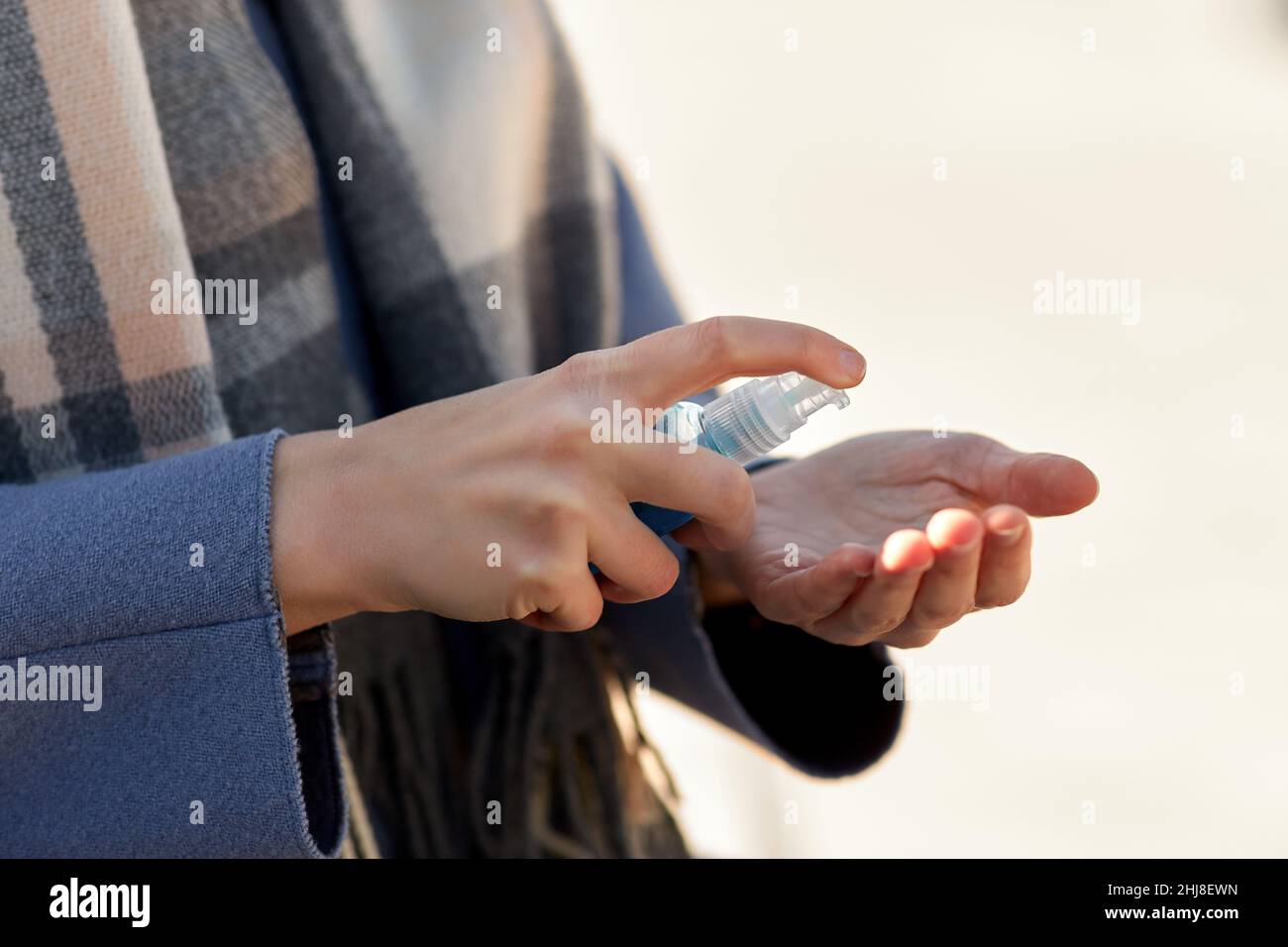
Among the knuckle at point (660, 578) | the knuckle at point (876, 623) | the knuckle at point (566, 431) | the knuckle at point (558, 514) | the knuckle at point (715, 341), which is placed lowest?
the knuckle at point (876, 623)

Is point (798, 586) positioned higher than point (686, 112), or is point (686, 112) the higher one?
point (686, 112)

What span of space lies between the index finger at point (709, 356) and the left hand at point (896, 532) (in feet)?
0.23

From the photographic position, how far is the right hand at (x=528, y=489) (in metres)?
A: 0.35

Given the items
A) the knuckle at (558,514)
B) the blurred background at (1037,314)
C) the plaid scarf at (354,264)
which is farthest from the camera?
Result: the blurred background at (1037,314)

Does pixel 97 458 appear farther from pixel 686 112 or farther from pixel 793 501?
pixel 686 112

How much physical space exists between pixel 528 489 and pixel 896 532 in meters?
0.14

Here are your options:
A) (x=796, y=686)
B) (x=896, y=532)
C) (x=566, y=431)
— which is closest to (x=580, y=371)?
(x=566, y=431)

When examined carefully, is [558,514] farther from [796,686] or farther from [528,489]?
[796,686]

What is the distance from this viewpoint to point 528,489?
0.34m

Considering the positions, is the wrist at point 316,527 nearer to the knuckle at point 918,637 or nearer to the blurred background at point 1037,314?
the knuckle at point 918,637

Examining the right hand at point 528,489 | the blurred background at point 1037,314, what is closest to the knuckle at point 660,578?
the right hand at point 528,489

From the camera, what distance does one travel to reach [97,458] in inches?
19.2

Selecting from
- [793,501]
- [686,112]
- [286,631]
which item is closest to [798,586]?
[793,501]

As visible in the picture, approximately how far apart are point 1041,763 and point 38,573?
3.53 ft
